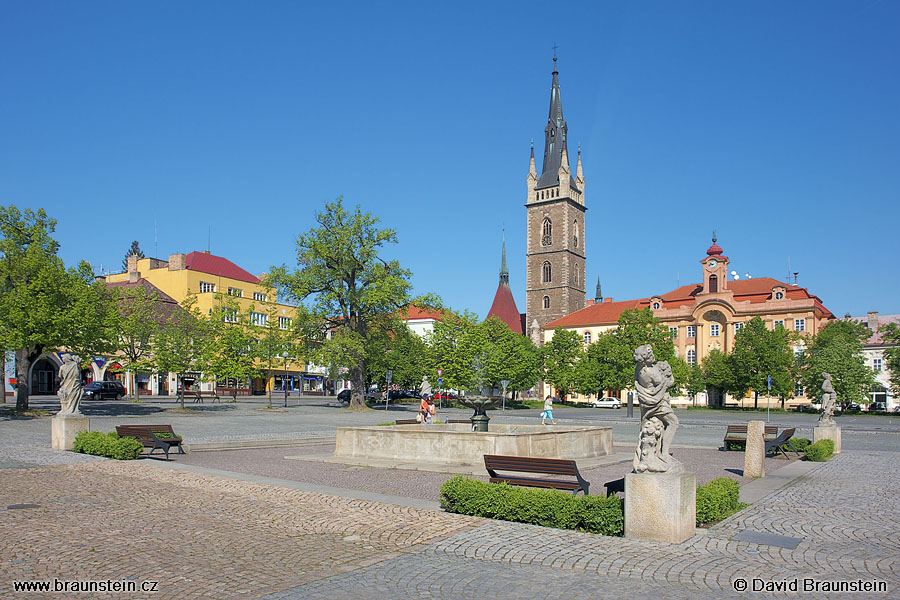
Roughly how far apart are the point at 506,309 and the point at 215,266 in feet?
157

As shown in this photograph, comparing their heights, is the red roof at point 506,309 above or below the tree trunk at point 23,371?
above

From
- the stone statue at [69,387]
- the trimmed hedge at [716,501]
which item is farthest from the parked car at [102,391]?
the trimmed hedge at [716,501]

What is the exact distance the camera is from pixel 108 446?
16234mm

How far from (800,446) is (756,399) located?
5276 cm

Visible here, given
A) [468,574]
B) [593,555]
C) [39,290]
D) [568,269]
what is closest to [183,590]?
[468,574]

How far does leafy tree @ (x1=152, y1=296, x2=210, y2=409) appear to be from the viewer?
3928cm

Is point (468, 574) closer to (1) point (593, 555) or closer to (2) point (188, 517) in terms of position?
(1) point (593, 555)

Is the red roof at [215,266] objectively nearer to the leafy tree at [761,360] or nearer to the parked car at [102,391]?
the parked car at [102,391]

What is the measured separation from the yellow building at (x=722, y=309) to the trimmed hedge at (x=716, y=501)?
218 ft

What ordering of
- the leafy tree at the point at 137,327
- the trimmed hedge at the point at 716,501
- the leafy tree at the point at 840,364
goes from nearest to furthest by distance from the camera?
the trimmed hedge at the point at 716,501
the leafy tree at the point at 137,327
the leafy tree at the point at 840,364

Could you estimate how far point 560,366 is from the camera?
75.8 metres

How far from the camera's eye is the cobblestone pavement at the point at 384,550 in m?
6.55

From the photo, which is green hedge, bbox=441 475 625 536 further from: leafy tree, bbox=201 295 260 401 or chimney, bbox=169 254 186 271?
chimney, bbox=169 254 186 271

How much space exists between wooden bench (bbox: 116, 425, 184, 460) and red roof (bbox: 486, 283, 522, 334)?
91.5 m
